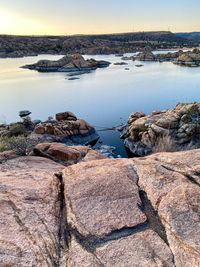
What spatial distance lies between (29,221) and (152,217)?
154cm

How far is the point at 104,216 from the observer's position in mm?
2662

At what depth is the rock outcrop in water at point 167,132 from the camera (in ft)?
36.2

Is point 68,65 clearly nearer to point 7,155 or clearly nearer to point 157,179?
point 7,155

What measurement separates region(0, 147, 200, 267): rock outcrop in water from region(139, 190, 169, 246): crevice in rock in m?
0.01

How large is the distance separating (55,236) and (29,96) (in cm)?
2650

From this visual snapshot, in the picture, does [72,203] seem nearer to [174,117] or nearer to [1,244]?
[1,244]

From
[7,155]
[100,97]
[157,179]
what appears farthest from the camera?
[100,97]

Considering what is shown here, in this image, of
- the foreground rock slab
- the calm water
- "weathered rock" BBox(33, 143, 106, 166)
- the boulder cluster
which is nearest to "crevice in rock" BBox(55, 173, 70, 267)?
the foreground rock slab

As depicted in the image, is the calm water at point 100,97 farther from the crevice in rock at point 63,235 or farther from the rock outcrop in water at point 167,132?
the crevice in rock at point 63,235

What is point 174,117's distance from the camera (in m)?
12.2

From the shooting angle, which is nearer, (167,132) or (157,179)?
(157,179)

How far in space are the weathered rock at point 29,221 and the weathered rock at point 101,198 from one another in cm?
24

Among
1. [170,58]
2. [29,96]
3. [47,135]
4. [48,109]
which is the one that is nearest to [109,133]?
[47,135]

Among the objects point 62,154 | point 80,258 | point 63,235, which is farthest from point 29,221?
point 62,154
